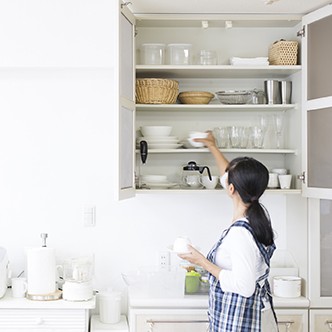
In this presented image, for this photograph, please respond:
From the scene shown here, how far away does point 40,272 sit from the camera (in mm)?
3369

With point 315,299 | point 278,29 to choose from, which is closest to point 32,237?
point 315,299

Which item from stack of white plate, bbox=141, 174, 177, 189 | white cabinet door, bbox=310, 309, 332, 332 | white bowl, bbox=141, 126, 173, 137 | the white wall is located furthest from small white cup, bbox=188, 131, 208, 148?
white cabinet door, bbox=310, 309, 332, 332

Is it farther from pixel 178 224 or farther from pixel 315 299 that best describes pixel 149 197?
pixel 315 299

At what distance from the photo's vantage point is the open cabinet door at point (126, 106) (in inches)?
118

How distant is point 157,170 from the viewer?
3.60m

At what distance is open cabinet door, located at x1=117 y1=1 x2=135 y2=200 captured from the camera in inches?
118

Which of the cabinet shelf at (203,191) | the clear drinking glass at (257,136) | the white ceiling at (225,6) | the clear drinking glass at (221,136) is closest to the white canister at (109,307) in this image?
the cabinet shelf at (203,191)

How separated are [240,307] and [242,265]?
252 mm

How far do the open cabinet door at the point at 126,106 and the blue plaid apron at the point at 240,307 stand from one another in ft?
1.91

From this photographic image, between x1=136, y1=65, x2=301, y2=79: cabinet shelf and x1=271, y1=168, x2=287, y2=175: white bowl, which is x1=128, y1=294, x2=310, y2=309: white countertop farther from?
x1=136, y1=65, x2=301, y2=79: cabinet shelf

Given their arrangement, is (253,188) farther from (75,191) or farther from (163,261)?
(75,191)

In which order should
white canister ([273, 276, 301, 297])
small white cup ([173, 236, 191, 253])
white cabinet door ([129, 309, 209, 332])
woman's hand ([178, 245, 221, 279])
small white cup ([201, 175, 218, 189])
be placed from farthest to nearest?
small white cup ([201, 175, 218, 189])
white canister ([273, 276, 301, 297])
white cabinet door ([129, 309, 209, 332])
small white cup ([173, 236, 191, 253])
woman's hand ([178, 245, 221, 279])

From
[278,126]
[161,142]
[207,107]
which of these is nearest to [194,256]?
[161,142]

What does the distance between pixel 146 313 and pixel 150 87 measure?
1.15 meters
